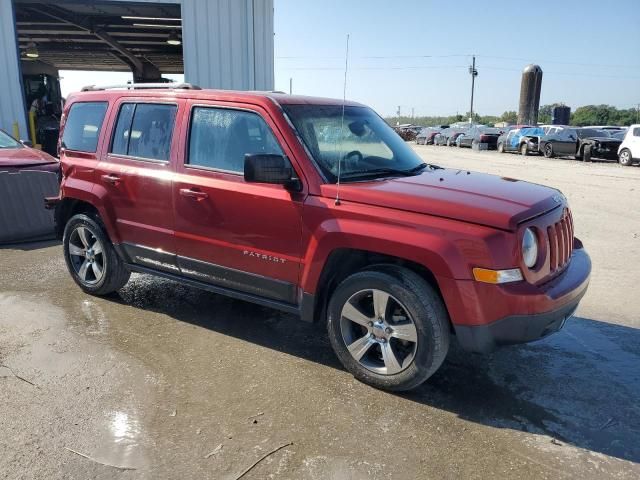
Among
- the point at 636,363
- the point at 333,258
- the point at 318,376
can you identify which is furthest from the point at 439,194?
the point at 636,363

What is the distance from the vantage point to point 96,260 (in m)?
5.09

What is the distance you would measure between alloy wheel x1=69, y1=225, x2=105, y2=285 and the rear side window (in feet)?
2.98

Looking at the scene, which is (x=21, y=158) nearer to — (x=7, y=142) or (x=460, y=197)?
(x=7, y=142)

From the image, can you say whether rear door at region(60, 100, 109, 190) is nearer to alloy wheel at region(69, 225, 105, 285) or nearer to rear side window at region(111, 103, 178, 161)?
rear side window at region(111, 103, 178, 161)

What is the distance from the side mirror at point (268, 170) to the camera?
11.4 feet

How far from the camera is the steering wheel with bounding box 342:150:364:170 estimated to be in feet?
12.8

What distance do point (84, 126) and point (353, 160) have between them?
277cm

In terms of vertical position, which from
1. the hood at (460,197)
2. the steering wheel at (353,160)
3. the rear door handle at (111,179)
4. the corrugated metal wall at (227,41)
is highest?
the corrugated metal wall at (227,41)

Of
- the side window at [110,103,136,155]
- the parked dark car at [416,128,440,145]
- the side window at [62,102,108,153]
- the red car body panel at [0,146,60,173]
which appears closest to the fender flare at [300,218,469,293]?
the side window at [110,103,136,155]

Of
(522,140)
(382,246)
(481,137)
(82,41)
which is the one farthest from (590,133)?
(382,246)

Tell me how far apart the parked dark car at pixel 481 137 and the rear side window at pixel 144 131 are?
31.1 metres

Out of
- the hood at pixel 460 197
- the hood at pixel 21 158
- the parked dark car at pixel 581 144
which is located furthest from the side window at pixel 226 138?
the parked dark car at pixel 581 144

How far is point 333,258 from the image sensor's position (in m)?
3.60

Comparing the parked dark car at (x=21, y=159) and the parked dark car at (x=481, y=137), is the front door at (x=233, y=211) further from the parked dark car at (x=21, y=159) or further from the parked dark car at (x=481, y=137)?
the parked dark car at (x=481, y=137)
